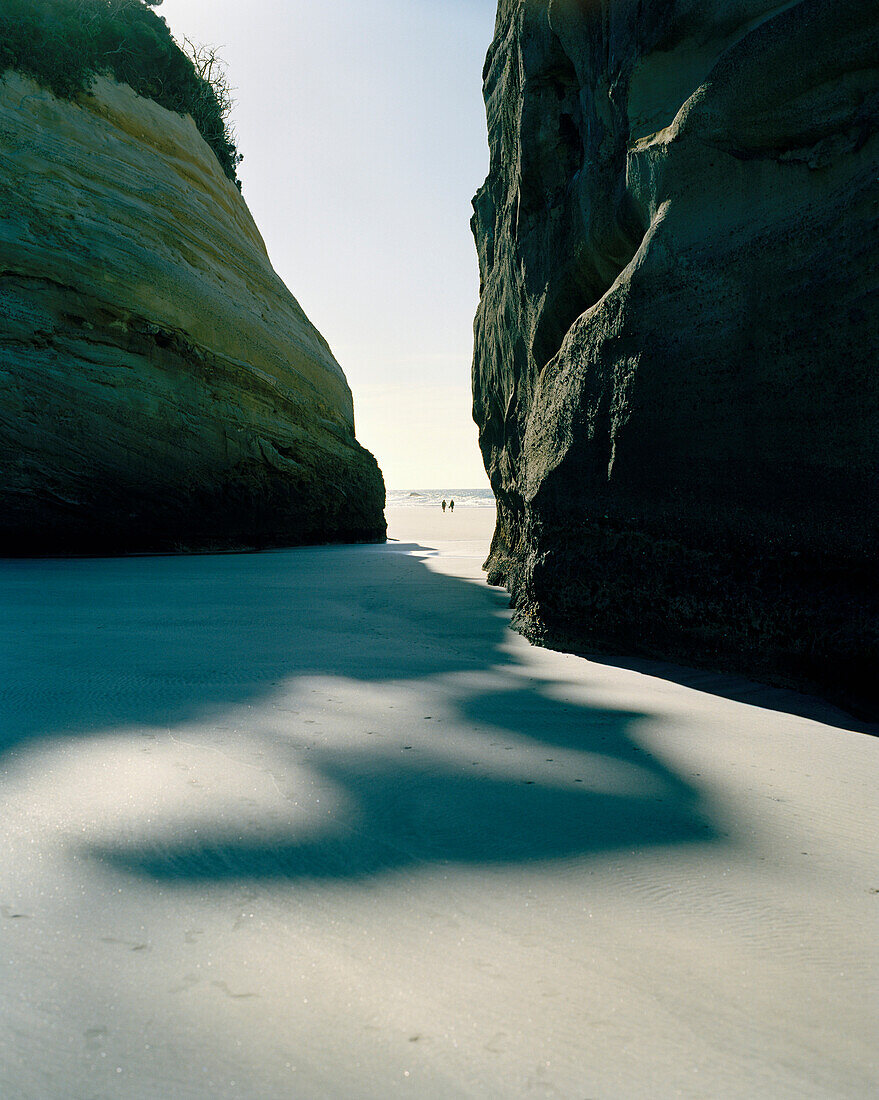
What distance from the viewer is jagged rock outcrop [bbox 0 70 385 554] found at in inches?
256

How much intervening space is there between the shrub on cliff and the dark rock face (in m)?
6.54

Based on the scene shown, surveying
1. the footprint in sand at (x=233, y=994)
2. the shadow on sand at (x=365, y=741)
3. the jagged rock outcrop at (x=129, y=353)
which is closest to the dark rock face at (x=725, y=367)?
the shadow on sand at (x=365, y=741)

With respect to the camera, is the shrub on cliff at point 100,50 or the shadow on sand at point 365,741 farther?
the shrub on cliff at point 100,50

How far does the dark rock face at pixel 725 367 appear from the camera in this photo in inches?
79.3

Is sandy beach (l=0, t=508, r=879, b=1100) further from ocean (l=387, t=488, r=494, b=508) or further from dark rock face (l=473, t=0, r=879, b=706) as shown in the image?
ocean (l=387, t=488, r=494, b=508)

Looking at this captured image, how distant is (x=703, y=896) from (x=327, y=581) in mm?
3878

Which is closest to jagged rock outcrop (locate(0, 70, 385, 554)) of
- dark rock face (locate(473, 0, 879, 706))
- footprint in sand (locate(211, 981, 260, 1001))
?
dark rock face (locate(473, 0, 879, 706))

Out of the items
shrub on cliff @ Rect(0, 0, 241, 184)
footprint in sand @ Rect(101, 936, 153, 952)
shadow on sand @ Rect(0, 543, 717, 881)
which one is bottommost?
footprint in sand @ Rect(101, 936, 153, 952)

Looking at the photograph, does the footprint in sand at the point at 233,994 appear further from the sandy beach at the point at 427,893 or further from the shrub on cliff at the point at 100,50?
Result: the shrub on cliff at the point at 100,50

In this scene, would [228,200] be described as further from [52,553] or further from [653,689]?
[653,689]

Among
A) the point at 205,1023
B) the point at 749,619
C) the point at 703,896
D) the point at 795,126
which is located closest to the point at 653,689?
the point at 749,619

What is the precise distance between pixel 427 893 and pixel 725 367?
1924 millimetres

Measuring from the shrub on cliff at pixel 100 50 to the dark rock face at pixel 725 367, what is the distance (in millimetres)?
6542

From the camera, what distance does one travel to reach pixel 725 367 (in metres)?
2.26
